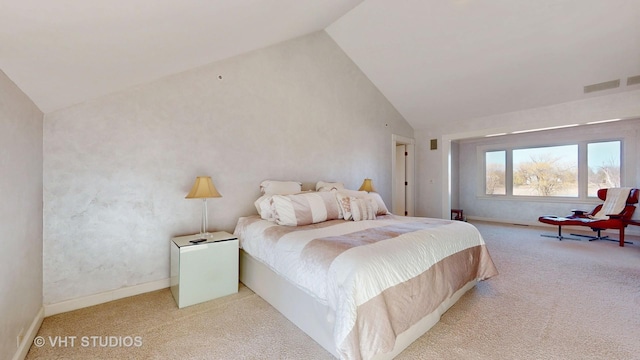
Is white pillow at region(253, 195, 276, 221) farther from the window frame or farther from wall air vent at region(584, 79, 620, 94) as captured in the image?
the window frame

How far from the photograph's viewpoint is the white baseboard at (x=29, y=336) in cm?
156

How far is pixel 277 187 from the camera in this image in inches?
130

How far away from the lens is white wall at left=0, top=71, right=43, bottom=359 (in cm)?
141

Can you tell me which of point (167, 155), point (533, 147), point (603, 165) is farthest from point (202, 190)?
point (603, 165)

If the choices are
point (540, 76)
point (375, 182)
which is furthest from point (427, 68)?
point (375, 182)

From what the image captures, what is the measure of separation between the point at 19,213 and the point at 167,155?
1.19 metres

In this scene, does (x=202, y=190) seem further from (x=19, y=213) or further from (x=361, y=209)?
(x=361, y=209)

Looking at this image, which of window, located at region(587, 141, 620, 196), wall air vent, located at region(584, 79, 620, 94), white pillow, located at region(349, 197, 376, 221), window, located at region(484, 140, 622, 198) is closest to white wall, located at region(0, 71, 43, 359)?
white pillow, located at region(349, 197, 376, 221)

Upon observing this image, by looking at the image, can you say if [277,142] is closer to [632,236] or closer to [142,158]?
[142,158]

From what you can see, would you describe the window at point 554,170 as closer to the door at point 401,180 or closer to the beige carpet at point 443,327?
the door at point 401,180

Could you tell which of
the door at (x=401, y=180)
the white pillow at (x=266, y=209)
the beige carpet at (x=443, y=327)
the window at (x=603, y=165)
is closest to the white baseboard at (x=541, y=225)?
the window at (x=603, y=165)

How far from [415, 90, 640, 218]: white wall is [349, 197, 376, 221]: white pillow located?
10.7 ft

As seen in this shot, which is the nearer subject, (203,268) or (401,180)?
(203,268)

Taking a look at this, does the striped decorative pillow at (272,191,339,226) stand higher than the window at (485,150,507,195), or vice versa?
the window at (485,150,507,195)
